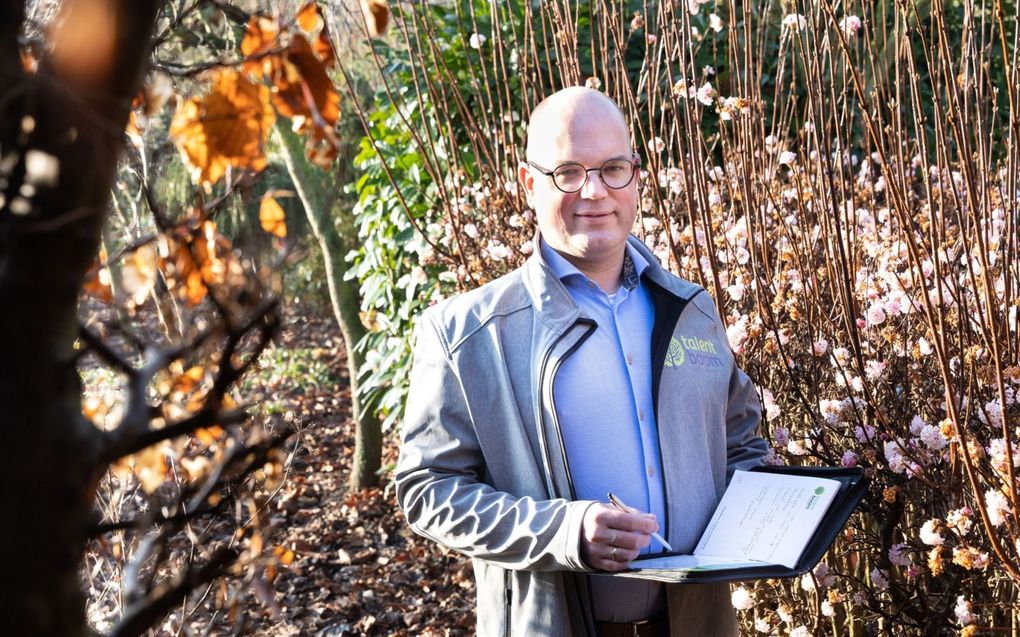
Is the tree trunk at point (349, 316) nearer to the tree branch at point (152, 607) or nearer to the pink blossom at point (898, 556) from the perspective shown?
the pink blossom at point (898, 556)

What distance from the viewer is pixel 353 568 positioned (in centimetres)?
572

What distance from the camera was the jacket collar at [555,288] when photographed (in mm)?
2148

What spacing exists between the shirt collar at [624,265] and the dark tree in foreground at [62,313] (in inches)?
53.0

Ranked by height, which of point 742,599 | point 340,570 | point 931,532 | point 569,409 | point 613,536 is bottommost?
point 340,570

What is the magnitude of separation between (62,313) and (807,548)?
1475 mm

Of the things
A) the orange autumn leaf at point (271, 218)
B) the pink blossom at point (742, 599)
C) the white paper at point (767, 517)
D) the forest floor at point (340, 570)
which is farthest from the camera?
the forest floor at point (340, 570)

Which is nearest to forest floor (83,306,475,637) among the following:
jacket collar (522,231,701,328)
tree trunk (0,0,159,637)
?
jacket collar (522,231,701,328)

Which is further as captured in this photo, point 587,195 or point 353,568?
point 353,568

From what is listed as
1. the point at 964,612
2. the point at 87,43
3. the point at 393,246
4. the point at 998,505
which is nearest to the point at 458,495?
the point at 998,505

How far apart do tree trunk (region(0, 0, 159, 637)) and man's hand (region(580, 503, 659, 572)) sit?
1.14 meters

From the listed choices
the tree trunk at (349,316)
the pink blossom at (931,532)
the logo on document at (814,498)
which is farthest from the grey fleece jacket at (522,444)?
the tree trunk at (349,316)

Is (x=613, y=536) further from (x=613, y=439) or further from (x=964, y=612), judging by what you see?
(x=964, y=612)

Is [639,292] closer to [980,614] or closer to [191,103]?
[191,103]

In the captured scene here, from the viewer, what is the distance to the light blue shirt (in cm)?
209
